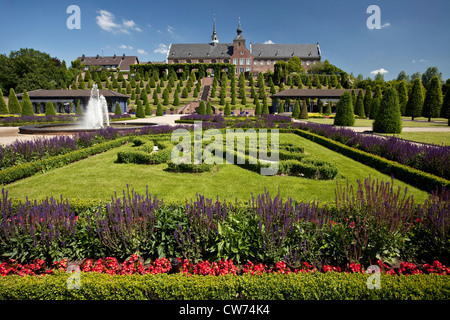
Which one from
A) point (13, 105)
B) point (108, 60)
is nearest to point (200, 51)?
point (108, 60)

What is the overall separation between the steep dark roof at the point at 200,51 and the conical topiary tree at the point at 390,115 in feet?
219

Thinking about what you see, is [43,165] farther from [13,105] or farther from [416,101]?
[416,101]

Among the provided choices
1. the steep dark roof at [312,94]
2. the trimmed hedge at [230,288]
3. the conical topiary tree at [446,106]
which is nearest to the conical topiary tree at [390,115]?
the conical topiary tree at [446,106]

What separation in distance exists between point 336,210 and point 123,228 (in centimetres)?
312

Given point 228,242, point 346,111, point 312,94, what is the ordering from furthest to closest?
point 312,94
point 346,111
point 228,242

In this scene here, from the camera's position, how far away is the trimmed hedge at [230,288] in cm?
247

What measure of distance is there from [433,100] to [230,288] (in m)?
37.1

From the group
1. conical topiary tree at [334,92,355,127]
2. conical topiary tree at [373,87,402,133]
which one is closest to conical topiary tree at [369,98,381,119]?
conical topiary tree at [334,92,355,127]

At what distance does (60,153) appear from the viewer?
10.0m

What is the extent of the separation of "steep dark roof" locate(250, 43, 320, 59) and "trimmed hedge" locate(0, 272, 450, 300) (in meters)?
83.8

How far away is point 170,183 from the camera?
7.13 metres

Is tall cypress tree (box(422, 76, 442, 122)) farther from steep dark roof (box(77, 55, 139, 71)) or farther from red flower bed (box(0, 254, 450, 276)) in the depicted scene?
steep dark roof (box(77, 55, 139, 71))

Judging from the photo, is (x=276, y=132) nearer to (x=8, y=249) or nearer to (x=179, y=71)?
(x=8, y=249)

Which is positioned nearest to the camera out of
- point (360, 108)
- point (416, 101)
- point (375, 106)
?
point (375, 106)
